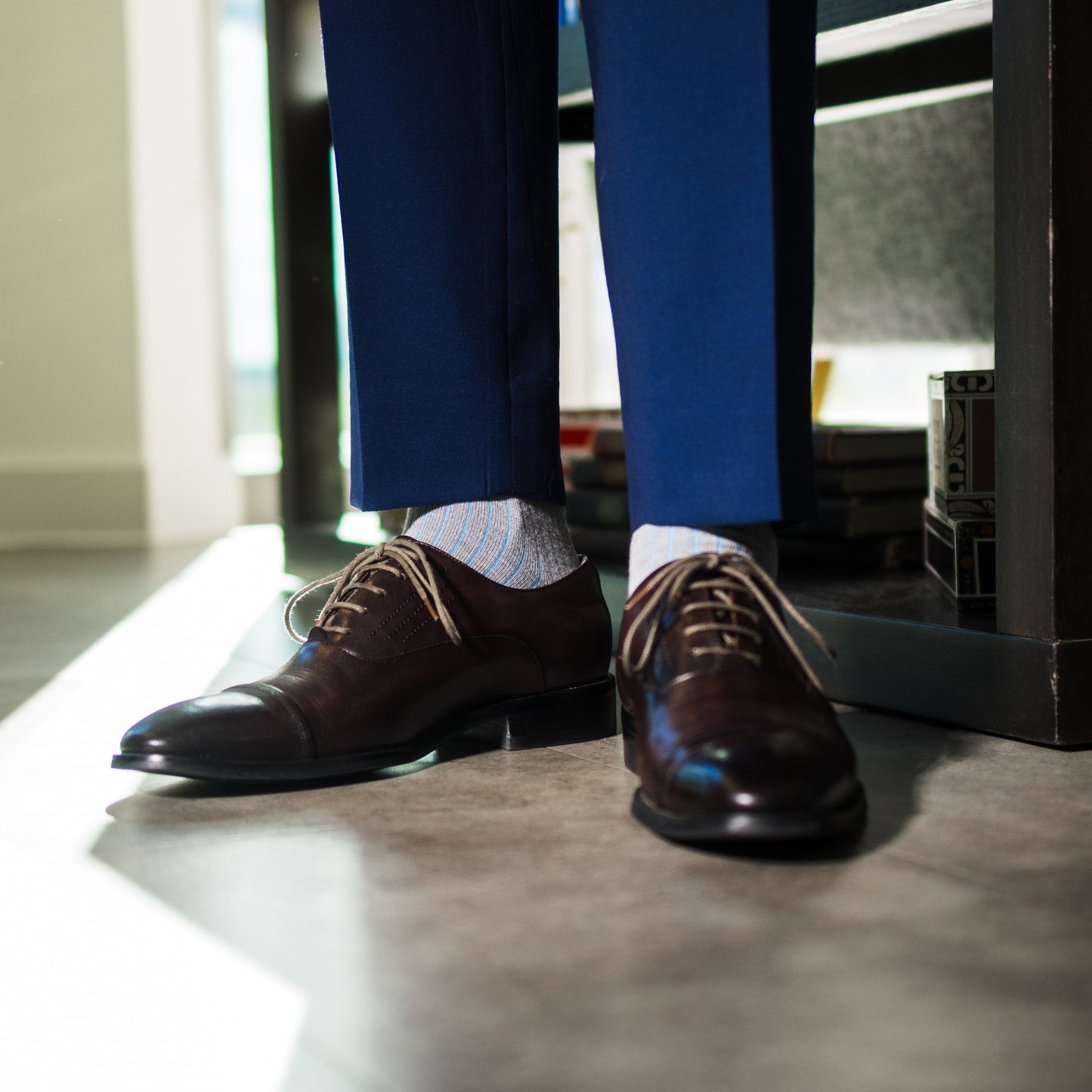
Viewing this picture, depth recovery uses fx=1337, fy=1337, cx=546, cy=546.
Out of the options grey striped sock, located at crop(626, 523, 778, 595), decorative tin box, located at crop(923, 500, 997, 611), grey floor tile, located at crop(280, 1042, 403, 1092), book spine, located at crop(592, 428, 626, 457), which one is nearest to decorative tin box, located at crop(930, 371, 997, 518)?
decorative tin box, located at crop(923, 500, 997, 611)

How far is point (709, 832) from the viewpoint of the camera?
573 mm

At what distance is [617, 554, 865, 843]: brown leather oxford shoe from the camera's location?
0.57m

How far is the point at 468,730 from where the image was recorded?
2.69 feet

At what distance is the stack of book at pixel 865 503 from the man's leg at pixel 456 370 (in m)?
0.40

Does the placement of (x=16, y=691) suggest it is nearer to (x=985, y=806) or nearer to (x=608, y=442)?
(x=608, y=442)

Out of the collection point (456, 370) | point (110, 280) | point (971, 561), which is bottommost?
point (971, 561)

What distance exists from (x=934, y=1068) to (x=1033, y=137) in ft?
1.87

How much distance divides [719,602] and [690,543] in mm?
54

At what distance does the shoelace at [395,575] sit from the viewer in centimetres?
76

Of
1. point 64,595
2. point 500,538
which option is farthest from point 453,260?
point 64,595

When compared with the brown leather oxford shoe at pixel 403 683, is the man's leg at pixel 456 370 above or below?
above

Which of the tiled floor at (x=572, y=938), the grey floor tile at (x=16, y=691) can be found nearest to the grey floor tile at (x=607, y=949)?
the tiled floor at (x=572, y=938)

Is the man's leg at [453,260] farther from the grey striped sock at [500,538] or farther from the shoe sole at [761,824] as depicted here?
the shoe sole at [761,824]

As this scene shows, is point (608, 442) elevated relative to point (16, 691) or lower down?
elevated
